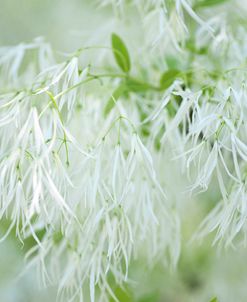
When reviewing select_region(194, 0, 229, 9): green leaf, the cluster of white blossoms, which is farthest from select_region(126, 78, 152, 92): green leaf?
select_region(194, 0, 229, 9): green leaf

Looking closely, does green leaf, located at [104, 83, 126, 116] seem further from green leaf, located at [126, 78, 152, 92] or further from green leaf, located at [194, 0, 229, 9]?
green leaf, located at [194, 0, 229, 9]

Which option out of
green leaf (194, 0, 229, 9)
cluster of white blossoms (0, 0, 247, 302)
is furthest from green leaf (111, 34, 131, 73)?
green leaf (194, 0, 229, 9)

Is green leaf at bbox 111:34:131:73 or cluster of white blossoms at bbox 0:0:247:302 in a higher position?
green leaf at bbox 111:34:131:73

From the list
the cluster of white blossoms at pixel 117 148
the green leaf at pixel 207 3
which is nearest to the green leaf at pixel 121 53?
the cluster of white blossoms at pixel 117 148

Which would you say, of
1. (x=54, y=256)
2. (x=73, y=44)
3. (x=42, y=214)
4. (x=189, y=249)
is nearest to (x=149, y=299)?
(x=54, y=256)

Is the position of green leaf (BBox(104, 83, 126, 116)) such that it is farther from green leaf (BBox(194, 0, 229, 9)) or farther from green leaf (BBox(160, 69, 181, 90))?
green leaf (BBox(194, 0, 229, 9))

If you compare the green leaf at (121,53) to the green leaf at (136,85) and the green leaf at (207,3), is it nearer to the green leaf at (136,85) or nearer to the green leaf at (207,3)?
the green leaf at (136,85)

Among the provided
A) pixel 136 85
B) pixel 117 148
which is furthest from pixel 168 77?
pixel 117 148

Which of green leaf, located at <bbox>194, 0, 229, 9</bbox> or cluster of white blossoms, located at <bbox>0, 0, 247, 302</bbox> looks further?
green leaf, located at <bbox>194, 0, 229, 9</bbox>
